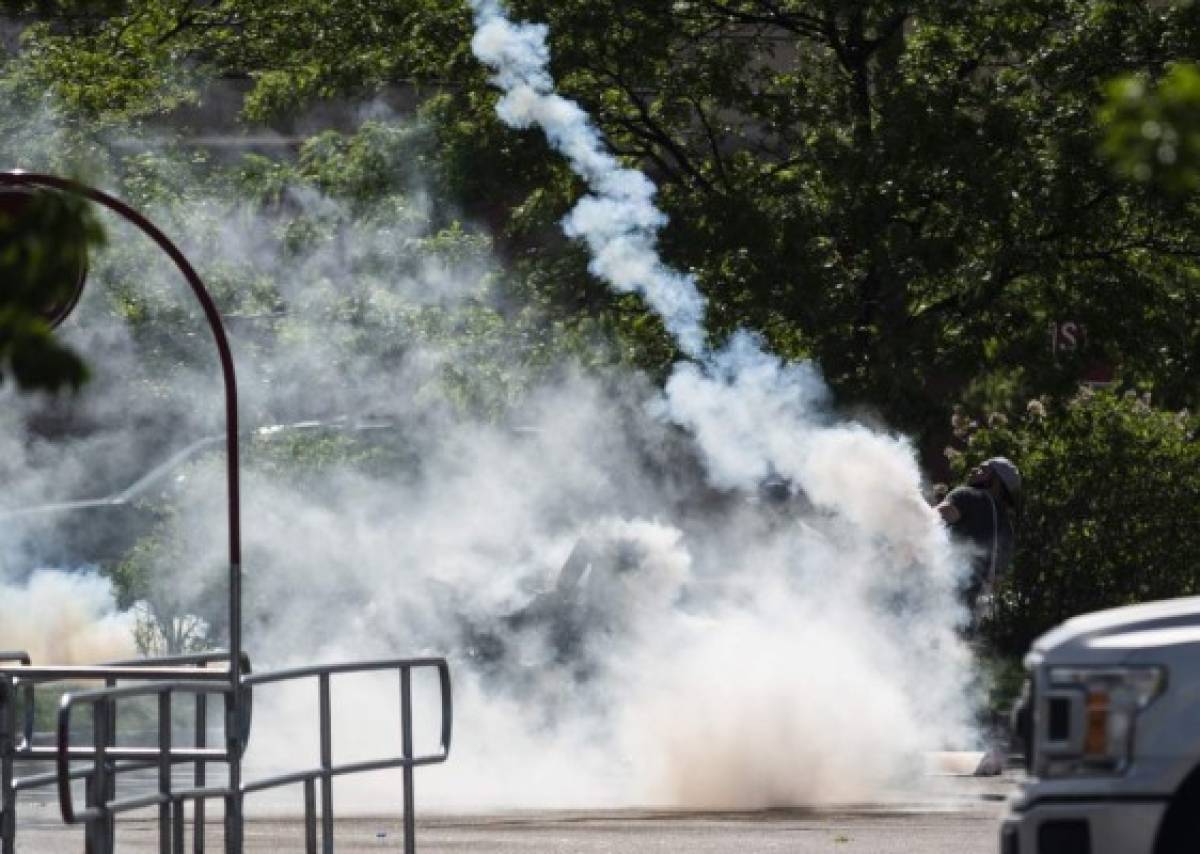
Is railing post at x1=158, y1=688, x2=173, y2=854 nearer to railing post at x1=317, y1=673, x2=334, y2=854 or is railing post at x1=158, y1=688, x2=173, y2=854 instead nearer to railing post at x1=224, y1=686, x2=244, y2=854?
railing post at x1=224, y1=686, x2=244, y2=854

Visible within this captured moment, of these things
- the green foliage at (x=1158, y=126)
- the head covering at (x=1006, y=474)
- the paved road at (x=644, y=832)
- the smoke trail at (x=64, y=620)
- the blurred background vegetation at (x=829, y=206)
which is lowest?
the paved road at (x=644, y=832)

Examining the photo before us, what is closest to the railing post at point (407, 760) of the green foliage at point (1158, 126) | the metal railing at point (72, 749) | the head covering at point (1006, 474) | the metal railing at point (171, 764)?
the metal railing at point (171, 764)

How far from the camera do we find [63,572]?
21047mm

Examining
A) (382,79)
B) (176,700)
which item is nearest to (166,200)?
(382,79)

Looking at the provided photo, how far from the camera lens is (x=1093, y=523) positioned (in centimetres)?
2173

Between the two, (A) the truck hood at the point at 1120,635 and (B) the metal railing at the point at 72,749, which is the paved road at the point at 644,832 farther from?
(A) the truck hood at the point at 1120,635

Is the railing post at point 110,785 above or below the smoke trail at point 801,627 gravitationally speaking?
below

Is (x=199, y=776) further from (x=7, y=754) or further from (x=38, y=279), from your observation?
(x=38, y=279)

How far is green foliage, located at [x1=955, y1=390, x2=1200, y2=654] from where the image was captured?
71.0ft

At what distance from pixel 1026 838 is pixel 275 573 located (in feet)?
44.5

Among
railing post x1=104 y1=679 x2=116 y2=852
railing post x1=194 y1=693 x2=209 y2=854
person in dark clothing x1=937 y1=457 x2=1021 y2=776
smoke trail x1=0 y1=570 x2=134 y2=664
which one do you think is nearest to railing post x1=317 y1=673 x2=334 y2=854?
railing post x1=194 y1=693 x2=209 y2=854

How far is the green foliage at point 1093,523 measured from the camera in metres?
21.6

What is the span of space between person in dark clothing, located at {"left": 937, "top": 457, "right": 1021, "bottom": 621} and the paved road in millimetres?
2456

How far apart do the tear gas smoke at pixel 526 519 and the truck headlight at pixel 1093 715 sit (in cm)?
732
